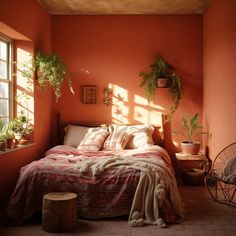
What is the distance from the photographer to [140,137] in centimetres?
540

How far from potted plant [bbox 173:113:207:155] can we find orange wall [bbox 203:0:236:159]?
0.70ft

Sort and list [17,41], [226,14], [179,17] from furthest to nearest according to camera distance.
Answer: [179,17] < [17,41] < [226,14]

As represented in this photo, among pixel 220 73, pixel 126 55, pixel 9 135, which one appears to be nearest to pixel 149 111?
pixel 126 55

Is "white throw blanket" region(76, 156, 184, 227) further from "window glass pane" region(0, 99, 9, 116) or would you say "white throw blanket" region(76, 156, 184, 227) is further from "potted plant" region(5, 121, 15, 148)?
"window glass pane" region(0, 99, 9, 116)

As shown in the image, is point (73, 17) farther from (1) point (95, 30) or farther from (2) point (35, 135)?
(2) point (35, 135)

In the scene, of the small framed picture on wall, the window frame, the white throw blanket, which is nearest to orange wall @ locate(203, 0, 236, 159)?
A: the white throw blanket

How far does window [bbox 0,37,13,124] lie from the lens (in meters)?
4.69

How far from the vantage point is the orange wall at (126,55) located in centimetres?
588

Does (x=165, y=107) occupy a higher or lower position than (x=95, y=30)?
lower

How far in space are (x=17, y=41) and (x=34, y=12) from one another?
0.52 m

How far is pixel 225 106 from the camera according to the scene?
4.60 m

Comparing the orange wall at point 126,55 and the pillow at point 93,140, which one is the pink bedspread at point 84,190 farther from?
the orange wall at point 126,55

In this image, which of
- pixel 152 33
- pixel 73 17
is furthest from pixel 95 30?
pixel 152 33

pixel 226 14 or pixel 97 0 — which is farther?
pixel 97 0
